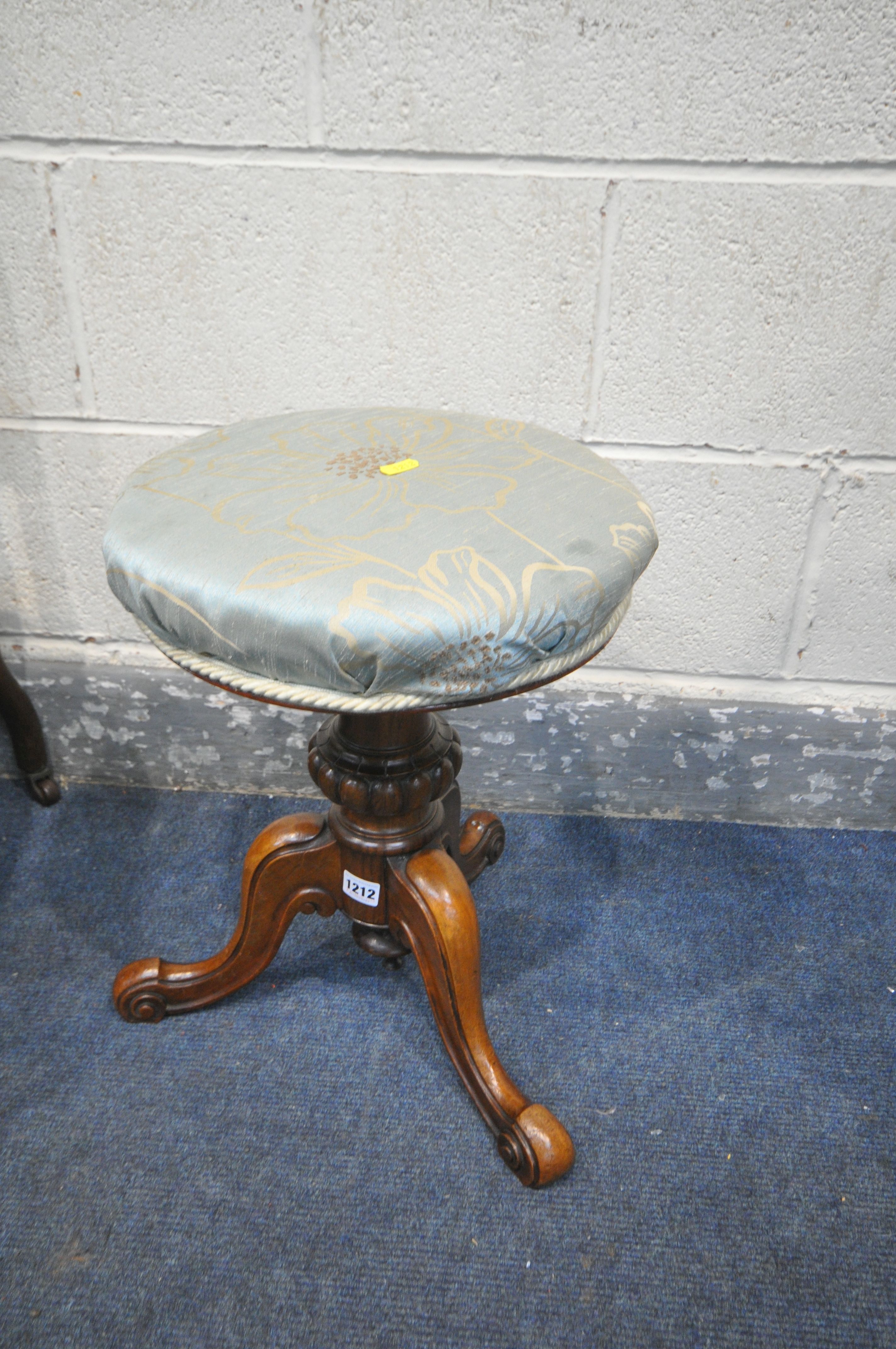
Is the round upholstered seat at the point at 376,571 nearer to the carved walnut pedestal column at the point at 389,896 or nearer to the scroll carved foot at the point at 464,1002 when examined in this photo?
the carved walnut pedestal column at the point at 389,896

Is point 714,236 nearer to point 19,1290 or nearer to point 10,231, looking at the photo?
point 10,231

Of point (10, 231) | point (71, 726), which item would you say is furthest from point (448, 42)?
point (71, 726)

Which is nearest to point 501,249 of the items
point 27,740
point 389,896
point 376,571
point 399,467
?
point 399,467

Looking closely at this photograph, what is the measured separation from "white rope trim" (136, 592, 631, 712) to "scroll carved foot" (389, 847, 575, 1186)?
318 millimetres

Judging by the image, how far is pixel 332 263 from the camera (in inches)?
42.8

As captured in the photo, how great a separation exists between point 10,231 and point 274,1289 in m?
1.20

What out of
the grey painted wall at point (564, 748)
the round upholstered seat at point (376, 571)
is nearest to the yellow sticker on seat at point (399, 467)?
the round upholstered seat at point (376, 571)

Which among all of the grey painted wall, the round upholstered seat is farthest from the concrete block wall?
the round upholstered seat

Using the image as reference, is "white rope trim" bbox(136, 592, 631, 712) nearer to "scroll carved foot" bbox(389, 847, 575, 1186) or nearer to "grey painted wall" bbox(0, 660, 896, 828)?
"scroll carved foot" bbox(389, 847, 575, 1186)

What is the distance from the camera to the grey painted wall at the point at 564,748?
1334 millimetres

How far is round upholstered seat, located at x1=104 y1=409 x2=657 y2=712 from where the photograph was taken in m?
0.64

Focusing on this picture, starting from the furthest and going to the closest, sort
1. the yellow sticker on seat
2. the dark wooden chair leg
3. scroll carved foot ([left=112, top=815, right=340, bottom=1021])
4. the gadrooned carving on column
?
1. the dark wooden chair leg
2. scroll carved foot ([left=112, top=815, right=340, bottom=1021])
3. the gadrooned carving on column
4. the yellow sticker on seat

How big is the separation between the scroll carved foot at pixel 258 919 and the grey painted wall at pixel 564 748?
1.13 ft

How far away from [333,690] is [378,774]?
24 cm
